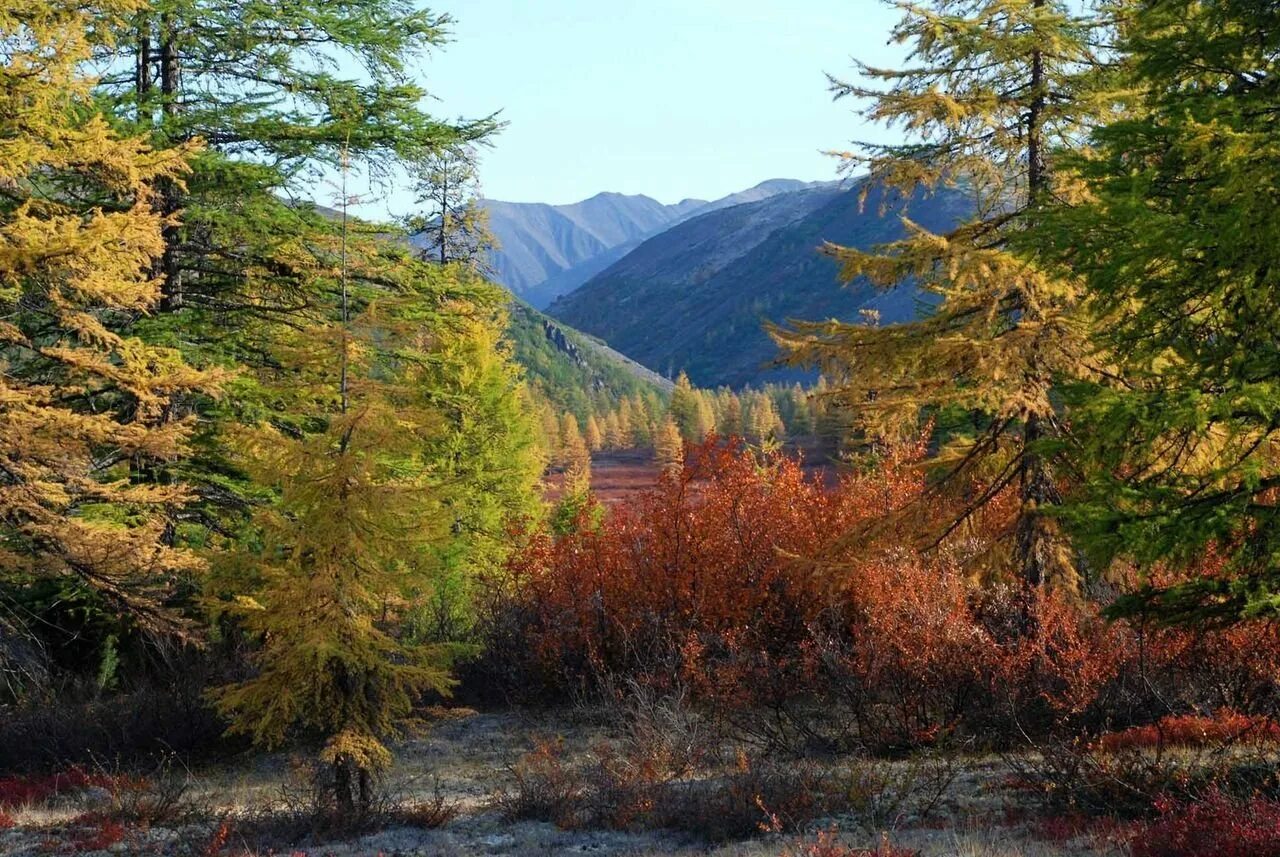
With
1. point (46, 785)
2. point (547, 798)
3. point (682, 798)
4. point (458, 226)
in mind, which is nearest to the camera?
point (682, 798)

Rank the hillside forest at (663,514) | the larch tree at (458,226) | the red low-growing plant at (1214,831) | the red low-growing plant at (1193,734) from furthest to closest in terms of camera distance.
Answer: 1. the larch tree at (458,226)
2. the red low-growing plant at (1193,734)
3. the hillside forest at (663,514)
4. the red low-growing plant at (1214,831)

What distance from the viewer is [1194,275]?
5582 millimetres

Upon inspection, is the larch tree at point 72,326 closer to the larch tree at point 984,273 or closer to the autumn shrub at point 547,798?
the autumn shrub at point 547,798

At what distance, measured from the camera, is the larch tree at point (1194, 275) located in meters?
5.18

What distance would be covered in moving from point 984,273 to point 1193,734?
500 centimetres

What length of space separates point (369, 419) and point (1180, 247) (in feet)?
20.8

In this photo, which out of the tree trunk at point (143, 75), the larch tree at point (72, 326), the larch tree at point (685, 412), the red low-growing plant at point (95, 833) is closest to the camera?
the red low-growing plant at point (95, 833)

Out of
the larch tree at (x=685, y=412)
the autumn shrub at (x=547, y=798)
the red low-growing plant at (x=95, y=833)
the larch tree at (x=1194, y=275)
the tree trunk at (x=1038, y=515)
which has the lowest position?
the larch tree at (x=685, y=412)

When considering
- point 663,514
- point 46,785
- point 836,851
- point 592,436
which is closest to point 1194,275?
point 836,851

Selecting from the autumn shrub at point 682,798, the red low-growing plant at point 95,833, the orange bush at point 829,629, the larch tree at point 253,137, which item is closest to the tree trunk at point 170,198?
the larch tree at point 253,137

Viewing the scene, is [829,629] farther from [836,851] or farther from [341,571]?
[836,851]

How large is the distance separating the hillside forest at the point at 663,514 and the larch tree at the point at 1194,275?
0.11 ft

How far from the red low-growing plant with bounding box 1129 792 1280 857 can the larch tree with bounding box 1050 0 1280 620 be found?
1.22 meters

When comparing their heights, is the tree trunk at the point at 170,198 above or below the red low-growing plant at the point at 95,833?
above
